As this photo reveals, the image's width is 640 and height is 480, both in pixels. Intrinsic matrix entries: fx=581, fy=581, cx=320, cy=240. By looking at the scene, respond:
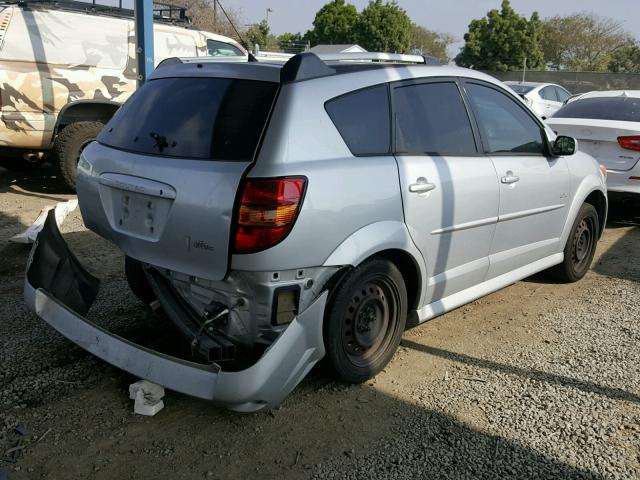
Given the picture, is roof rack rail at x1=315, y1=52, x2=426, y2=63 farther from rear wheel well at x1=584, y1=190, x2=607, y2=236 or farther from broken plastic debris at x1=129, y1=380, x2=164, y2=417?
rear wheel well at x1=584, y1=190, x2=607, y2=236

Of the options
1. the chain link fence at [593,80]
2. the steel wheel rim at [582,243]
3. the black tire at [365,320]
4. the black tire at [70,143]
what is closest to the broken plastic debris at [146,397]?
the black tire at [365,320]

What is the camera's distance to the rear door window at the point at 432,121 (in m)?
3.36

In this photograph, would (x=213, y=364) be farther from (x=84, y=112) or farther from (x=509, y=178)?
(x=84, y=112)

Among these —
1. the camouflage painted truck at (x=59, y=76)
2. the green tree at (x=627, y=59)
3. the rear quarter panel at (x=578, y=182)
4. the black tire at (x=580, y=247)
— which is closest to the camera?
the rear quarter panel at (x=578, y=182)

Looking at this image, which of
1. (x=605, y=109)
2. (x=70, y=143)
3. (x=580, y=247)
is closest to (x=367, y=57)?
(x=580, y=247)

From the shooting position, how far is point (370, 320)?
3289mm

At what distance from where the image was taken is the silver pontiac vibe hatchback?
8.70 feet

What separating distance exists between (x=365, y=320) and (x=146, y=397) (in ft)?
4.04

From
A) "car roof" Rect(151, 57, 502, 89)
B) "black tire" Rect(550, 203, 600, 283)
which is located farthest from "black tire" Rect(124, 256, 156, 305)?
"black tire" Rect(550, 203, 600, 283)

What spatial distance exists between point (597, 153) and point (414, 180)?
470cm

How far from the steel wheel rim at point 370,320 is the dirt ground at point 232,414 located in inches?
8.1

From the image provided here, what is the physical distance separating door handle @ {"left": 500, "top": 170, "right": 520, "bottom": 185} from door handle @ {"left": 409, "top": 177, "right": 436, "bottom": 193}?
80 cm

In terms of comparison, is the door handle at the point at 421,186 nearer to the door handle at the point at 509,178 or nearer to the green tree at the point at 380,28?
the door handle at the point at 509,178

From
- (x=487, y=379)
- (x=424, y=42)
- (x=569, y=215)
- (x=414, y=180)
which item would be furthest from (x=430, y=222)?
(x=424, y=42)
